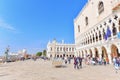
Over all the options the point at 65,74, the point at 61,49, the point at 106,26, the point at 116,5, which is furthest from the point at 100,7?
the point at 61,49

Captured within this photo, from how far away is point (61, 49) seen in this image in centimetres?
10056

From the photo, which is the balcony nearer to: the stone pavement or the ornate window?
the ornate window

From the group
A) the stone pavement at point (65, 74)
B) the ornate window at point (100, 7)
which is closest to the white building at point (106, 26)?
the ornate window at point (100, 7)

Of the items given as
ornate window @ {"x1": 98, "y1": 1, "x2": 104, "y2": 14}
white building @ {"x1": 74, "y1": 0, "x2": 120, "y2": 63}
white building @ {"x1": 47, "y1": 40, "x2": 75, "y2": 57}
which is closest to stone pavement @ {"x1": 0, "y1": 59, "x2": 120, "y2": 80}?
white building @ {"x1": 74, "y1": 0, "x2": 120, "y2": 63}

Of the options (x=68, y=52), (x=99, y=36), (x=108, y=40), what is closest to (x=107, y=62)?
(x=108, y=40)

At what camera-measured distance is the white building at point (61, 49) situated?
9925 cm

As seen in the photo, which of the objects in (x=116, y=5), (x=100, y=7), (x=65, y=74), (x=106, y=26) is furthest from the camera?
(x=100, y=7)

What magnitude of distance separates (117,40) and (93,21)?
43.0ft

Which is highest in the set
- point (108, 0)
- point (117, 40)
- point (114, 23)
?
point (108, 0)

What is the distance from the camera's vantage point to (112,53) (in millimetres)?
25156

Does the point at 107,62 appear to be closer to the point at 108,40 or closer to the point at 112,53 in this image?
the point at 112,53

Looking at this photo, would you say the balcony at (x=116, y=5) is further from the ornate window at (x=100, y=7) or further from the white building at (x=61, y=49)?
the white building at (x=61, y=49)

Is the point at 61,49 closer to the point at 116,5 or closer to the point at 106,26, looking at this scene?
the point at 106,26

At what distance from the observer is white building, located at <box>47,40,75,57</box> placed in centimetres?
9925
